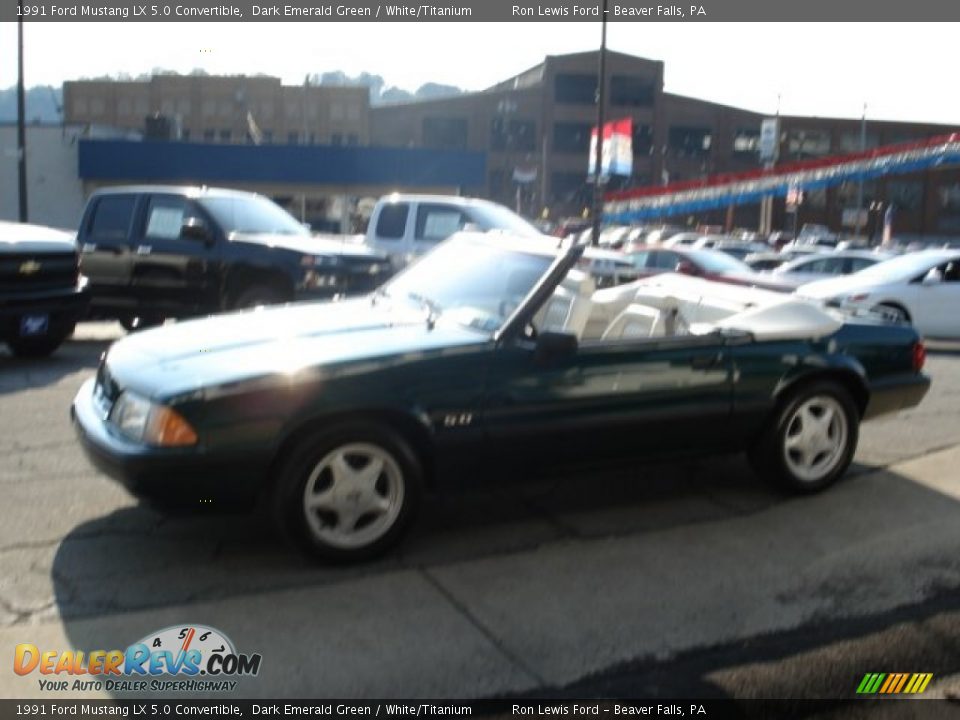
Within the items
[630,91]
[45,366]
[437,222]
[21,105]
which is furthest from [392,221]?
[630,91]

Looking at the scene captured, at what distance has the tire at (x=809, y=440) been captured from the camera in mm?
5648

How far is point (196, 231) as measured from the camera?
37.0 feet

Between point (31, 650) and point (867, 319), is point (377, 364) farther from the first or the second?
point (867, 319)

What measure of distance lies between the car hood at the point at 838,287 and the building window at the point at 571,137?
65781mm

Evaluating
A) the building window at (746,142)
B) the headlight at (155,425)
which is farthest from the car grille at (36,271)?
the building window at (746,142)

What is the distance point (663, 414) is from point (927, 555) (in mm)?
1428

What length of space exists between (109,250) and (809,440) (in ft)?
29.2

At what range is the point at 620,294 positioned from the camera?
6.32m

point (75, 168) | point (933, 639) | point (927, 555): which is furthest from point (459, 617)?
point (75, 168)

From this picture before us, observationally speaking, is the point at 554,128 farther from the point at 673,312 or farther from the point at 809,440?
the point at 809,440

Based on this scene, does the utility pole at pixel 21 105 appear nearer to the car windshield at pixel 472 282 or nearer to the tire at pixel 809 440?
the car windshield at pixel 472 282

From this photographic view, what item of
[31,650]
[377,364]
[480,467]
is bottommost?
[31,650]

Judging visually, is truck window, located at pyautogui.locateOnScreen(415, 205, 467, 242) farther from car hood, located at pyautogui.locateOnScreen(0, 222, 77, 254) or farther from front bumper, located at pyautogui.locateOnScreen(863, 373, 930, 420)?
front bumper, located at pyautogui.locateOnScreen(863, 373, 930, 420)

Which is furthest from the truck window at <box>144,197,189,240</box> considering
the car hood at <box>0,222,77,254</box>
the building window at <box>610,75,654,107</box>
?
the building window at <box>610,75,654,107</box>
